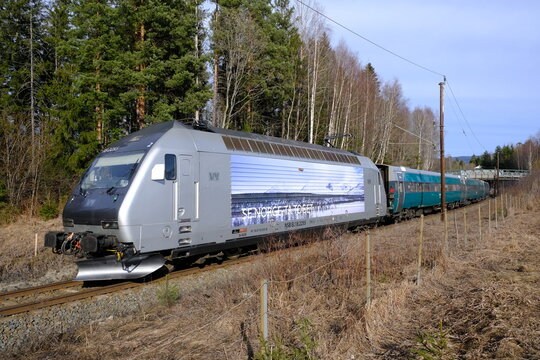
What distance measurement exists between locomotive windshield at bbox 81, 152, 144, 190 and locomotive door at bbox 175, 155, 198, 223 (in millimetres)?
927

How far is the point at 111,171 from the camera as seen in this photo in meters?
9.02

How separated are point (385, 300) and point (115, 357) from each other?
380 centimetres

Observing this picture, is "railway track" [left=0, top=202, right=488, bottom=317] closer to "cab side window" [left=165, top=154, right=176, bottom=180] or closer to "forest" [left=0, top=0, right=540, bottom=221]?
"cab side window" [left=165, top=154, right=176, bottom=180]

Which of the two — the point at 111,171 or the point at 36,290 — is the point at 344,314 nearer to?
the point at 111,171

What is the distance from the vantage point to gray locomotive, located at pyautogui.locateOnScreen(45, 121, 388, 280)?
8312mm

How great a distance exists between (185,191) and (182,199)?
194 mm

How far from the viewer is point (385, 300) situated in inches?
247

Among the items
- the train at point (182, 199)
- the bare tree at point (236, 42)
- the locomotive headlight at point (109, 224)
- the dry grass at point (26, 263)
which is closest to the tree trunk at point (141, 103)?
the bare tree at point (236, 42)

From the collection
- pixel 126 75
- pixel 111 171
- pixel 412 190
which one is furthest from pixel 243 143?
pixel 412 190

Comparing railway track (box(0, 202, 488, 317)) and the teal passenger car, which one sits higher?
the teal passenger car

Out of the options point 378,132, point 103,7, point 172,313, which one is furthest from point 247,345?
point 378,132

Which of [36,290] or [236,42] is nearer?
[36,290]

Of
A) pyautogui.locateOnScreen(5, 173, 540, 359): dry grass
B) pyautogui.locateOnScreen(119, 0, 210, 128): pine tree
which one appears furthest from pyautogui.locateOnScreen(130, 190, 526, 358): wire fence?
pyautogui.locateOnScreen(119, 0, 210, 128): pine tree

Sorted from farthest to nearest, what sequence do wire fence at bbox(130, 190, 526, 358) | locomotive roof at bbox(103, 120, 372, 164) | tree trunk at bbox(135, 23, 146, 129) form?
tree trunk at bbox(135, 23, 146, 129) → locomotive roof at bbox(103, 120, 372, 164) → wire fence at bbox(130, 190, 526, 358)
